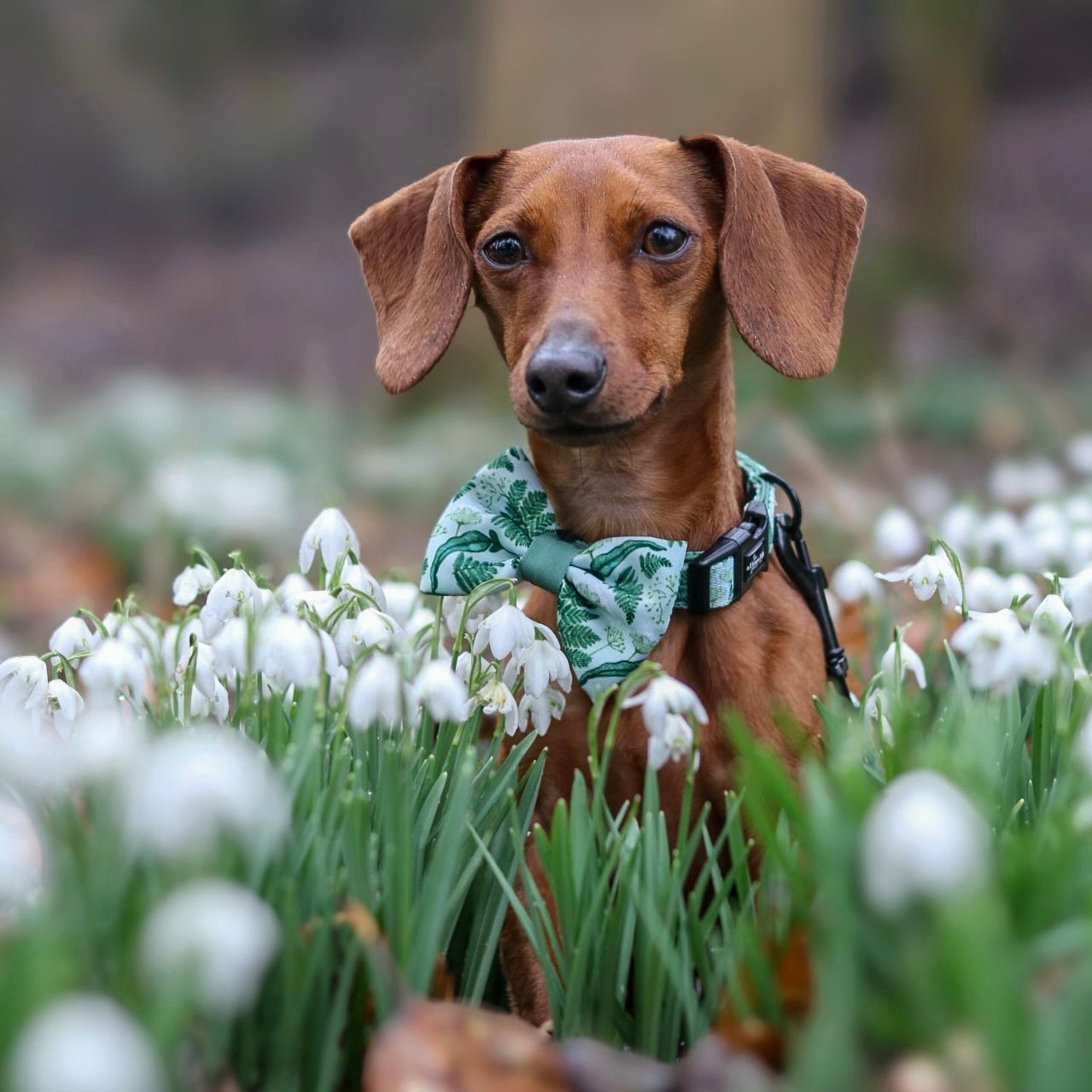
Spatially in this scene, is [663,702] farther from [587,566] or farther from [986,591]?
[986,591]

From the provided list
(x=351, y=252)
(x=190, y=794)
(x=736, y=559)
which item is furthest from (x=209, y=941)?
(x=351, y=252)

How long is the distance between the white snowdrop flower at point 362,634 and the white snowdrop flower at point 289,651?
0.13 metres

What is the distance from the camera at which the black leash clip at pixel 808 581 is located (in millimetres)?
2277

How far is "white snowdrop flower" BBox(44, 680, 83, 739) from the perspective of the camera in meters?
1.91

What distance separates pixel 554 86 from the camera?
23.4 feet

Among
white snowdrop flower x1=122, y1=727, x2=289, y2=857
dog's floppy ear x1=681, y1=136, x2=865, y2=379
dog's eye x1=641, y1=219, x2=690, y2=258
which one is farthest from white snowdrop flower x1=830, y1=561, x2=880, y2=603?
white snowdrop flower x1=122, y1=727, x2=289, y2=857

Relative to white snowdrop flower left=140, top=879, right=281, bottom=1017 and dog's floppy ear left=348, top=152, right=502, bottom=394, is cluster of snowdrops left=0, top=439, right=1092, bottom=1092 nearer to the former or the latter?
white snowdrop flower left=140, top=879, right=281, bottom=1017

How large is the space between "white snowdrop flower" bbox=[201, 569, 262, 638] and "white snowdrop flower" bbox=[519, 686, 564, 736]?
414 mm

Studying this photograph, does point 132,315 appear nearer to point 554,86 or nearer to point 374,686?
point 554,86

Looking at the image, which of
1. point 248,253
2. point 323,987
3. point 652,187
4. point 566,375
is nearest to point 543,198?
point 652,187

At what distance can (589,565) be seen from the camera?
6.83 feet

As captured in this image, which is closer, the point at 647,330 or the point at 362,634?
the point at 362,634

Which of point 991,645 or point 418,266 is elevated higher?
point 418,266

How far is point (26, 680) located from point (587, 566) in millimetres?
851
